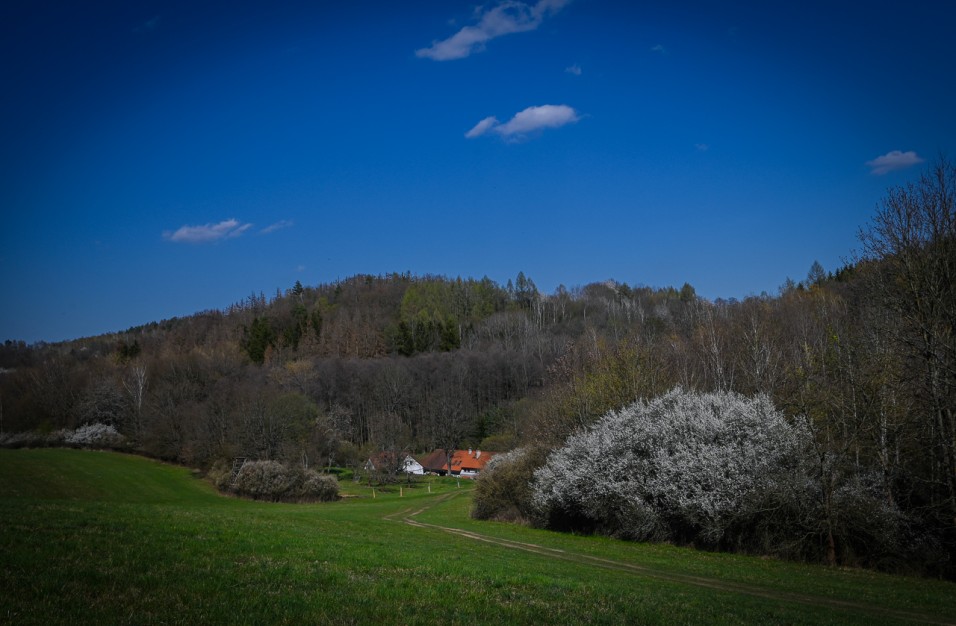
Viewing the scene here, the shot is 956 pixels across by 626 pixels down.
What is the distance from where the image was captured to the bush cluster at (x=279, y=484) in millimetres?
55594

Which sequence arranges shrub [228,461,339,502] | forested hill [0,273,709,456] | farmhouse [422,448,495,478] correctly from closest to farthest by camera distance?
shrub [228,461,339,502]
forested hill [0,273,709,456]
farmhouse [422,448,495,478]

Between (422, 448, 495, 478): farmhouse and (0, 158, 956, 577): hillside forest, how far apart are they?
3093 millimetres

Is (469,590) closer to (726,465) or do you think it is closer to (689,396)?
(726,465)

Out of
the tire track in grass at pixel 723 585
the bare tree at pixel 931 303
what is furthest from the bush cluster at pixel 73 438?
the bare tree at pixel 931 303

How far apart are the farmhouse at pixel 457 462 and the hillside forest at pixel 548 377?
309 cm

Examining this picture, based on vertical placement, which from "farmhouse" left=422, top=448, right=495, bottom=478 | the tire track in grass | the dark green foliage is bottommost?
"farmhouse" left=422, top=448, right=495, bottom=478

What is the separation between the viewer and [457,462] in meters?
97.9

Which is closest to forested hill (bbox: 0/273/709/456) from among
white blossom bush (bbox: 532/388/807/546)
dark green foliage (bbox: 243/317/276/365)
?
dark green foliage (bbox: 243/317/276/365)

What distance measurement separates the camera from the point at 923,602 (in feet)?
51.2

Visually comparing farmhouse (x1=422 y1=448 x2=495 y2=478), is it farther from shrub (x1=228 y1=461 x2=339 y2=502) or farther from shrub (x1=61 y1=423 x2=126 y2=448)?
shrub (x1=61 y1=423 x2=126 y2=448)

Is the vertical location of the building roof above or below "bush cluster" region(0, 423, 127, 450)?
below

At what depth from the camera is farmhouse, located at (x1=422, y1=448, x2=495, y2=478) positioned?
96.2 metres

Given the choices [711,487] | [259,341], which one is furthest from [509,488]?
[259,341]

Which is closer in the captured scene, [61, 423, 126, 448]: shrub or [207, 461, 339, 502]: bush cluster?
[207, 461, 339, 502]: bush cluster
